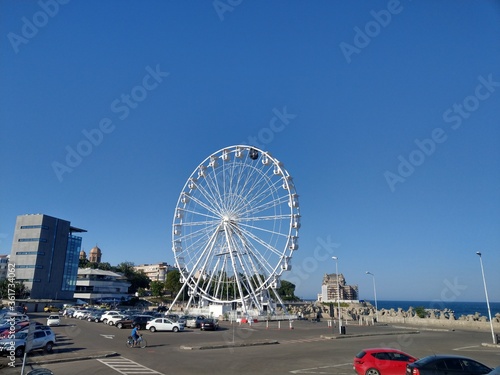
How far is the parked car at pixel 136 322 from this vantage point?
40.8 m

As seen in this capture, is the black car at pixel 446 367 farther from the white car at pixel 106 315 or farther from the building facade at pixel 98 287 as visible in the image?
the building facade at pixel 98 287

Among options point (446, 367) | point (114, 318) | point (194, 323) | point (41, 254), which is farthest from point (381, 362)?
point (41, 254)

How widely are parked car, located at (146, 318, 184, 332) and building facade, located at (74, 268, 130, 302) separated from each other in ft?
309

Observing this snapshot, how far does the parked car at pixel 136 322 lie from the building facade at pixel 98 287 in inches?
3461

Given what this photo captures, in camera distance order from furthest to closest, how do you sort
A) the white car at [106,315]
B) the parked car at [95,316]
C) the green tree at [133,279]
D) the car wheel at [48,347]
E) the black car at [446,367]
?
the green tree at [133,279], the parked car at [95,316], the white car at [106,315], the car wheel at [48,347], the black car at [446,367]

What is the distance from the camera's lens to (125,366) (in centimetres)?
1994

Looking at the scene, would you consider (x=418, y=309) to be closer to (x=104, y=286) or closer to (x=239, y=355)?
(x=239, y=355)

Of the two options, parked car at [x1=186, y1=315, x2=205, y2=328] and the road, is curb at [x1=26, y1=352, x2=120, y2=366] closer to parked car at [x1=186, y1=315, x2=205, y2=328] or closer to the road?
the road

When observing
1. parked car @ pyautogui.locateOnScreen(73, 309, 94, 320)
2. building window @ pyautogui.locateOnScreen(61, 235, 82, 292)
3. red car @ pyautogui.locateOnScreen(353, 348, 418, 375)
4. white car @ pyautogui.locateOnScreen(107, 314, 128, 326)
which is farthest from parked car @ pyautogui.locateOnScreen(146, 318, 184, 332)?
building window @ pyautogui.locateOnScreen(61, 235, 82, 292)

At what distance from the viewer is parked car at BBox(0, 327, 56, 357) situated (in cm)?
2173

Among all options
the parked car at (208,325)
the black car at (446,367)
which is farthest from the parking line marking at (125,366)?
the parked car at (208,325)

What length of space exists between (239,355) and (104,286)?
4795 inches

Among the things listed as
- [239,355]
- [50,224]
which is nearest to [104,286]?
[50,224]

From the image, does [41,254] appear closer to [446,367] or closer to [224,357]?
[224,357]
